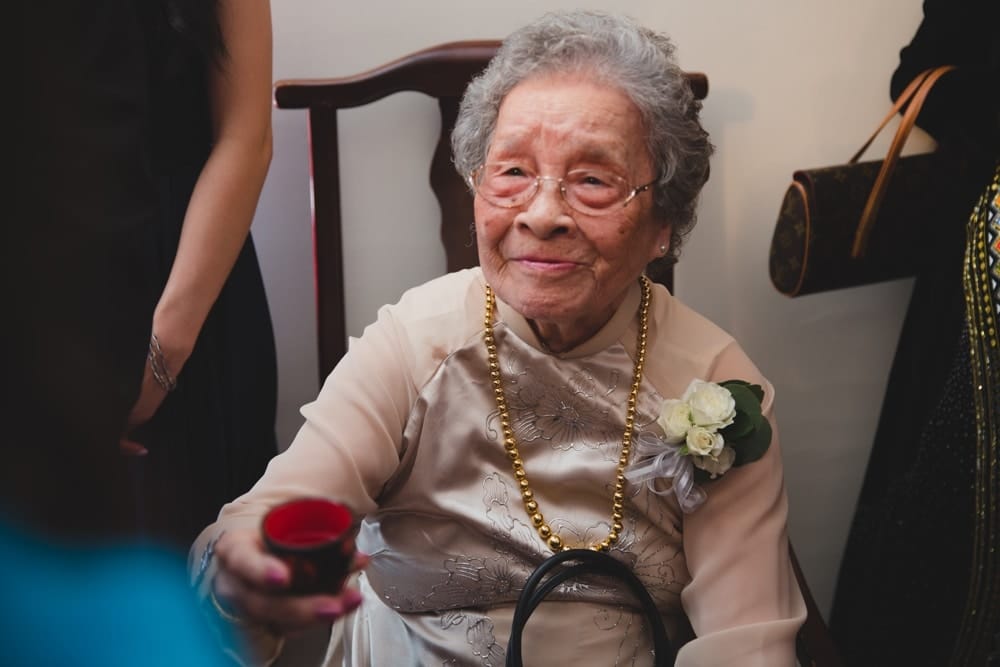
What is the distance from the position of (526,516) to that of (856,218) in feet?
2.61

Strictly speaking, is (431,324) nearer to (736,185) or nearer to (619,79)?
(619,79)

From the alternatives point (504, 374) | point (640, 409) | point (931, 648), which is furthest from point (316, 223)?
point (931, 648)

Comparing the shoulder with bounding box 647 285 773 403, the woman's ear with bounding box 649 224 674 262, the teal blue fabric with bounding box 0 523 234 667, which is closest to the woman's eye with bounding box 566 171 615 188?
the woman's ear with bounding box 649 224 674 262

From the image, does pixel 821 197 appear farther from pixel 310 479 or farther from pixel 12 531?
pixel 12 531

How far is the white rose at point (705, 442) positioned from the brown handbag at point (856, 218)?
611mm

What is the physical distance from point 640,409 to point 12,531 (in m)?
0.86

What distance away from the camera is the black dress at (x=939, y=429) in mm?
1332

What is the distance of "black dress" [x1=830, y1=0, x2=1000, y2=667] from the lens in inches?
52.4

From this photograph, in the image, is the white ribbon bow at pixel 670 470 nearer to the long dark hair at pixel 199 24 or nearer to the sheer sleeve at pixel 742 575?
the sheer sleeve at pixel 742 575

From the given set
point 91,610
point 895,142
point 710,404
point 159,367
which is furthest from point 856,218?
point 91,610

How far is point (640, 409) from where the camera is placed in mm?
1082

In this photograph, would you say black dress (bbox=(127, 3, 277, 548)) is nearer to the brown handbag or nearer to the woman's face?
the woman's face

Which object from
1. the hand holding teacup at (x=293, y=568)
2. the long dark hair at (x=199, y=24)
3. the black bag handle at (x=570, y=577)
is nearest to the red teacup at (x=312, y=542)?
the hand holding teacup at (x=293, y=568)

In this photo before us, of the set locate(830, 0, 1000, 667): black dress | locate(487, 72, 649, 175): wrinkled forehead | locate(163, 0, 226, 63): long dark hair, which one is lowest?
locate(830, 0, 1000, 667): black dress
